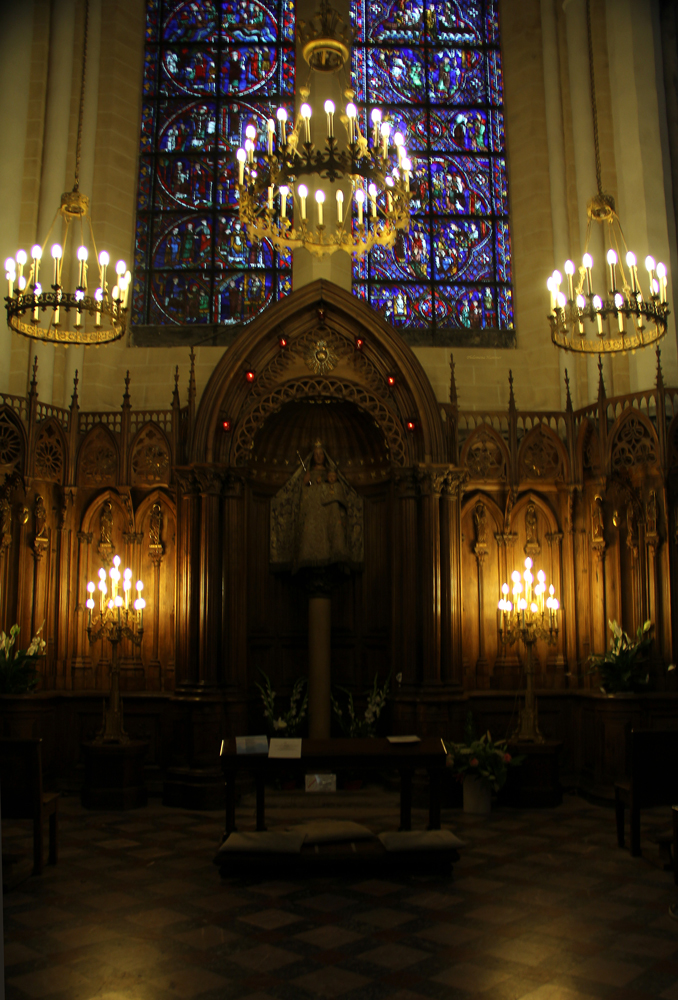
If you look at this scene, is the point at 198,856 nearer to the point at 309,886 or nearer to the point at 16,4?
the point at 309,886

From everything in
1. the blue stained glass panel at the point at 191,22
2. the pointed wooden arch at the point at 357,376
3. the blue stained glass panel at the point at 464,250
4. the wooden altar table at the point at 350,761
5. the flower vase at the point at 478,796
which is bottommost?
the flower vase at the point at 478,796

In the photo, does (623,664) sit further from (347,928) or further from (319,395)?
(347,928)

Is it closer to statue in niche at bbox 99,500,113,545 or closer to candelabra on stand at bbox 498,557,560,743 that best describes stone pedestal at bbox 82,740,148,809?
statue in niche at bbox 99,500,113,545

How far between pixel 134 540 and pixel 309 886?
5.62 metres

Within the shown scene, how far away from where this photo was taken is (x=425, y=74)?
47.8 ft

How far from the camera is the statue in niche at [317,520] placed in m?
11.0

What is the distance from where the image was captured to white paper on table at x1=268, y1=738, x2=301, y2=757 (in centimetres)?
735

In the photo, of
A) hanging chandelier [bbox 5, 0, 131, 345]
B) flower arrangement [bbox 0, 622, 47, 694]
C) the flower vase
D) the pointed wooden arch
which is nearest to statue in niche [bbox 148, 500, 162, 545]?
the pointed wooden arch

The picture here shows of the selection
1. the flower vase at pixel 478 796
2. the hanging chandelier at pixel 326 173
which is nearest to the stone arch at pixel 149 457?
the hanging chandelier at pixel 326 173

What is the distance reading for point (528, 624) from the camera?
9.95 metres

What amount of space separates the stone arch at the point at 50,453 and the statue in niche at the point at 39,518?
29cm

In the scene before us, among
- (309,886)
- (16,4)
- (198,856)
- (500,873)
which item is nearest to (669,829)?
(500,873)

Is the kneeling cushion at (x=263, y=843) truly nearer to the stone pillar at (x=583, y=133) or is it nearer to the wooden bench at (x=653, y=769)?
the wooden bench at (x=653, y=769)

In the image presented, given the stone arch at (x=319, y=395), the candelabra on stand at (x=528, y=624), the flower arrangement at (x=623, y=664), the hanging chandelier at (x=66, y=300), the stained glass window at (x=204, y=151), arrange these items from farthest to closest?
the stained glass window at (x=204, y=151)
the stone arch at (x=319, y=395)
the flower arrangement at (x=623, y=664)
the candelabra on stand at (x=528, y=624)
the hanging chandelier at (x=66, y=300)
